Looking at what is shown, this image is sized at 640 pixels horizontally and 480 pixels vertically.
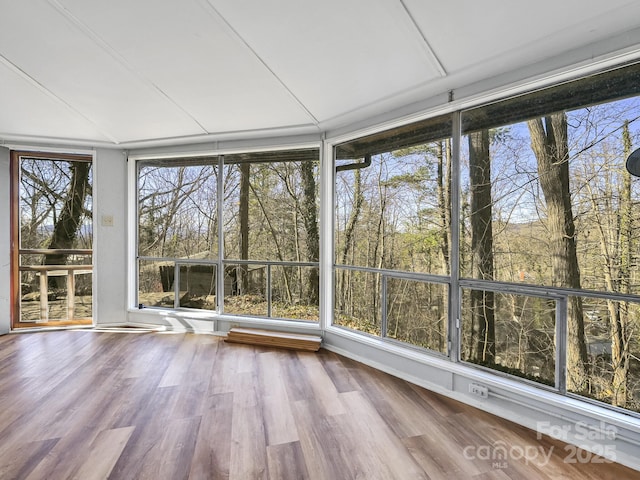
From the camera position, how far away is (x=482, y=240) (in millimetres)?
2492

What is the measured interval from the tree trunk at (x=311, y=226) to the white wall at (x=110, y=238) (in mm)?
2515

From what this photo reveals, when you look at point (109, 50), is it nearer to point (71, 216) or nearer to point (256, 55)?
point (256, 55)

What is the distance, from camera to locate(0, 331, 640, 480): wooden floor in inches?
66.2

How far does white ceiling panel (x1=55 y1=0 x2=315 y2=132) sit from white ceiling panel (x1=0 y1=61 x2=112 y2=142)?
47.2 inches

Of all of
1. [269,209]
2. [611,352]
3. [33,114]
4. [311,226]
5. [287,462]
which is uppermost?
[33,114]

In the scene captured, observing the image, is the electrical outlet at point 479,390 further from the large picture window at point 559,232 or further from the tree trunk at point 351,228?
the tree trunk at point 351,228

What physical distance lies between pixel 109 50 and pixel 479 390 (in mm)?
3963

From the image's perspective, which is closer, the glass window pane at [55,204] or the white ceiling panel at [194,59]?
the white ceiling panel at [194,59]

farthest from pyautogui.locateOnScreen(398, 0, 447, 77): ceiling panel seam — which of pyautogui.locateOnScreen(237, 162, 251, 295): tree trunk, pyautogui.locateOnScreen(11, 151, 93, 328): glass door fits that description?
pyautogui.locateOnScreen(11, 151, 93, 328): glass door

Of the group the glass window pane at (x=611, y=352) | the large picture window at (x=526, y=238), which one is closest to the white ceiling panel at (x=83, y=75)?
the large picture window at (x=526, y=238)

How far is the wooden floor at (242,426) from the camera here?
1.68m

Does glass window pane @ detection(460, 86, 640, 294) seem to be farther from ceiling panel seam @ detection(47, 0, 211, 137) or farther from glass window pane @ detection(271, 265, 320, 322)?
ceiling panel seam @ detection(47, 0, 211, 137)

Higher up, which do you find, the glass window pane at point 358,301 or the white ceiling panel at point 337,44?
the white ceiling panel at point 337,44

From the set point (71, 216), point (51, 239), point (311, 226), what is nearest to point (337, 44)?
point (311, 226)
